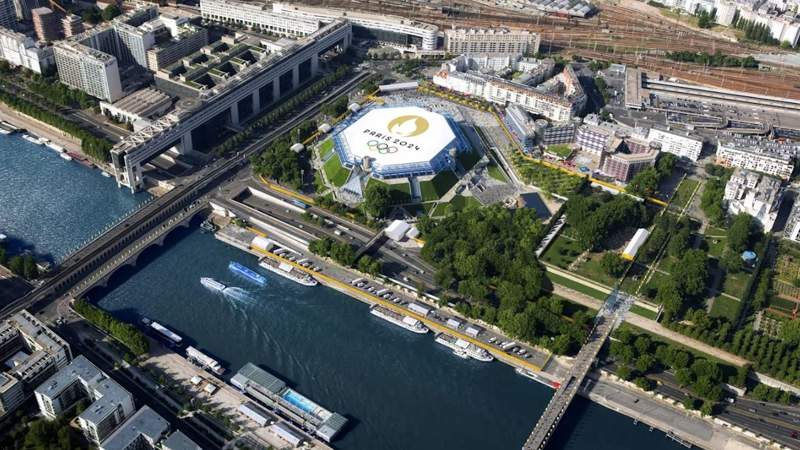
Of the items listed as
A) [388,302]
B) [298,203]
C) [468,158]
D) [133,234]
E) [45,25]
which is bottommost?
[388,302]

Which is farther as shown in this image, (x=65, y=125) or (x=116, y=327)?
(x=65, y=125)

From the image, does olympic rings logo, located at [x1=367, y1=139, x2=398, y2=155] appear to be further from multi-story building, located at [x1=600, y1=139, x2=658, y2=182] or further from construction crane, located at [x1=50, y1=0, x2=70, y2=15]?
construction crane, located at [x1=50, y1=0, x2=70, y2=15]

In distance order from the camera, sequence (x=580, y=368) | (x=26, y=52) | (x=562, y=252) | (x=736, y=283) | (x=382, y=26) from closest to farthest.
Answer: (x=580, y=368) → (x=736, y=283) → (x=562, y=252) → (x=26, y=52) → (x=382, y=26)

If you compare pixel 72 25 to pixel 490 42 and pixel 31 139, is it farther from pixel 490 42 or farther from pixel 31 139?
pixel 490 42

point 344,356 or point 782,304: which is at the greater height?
point 782,304

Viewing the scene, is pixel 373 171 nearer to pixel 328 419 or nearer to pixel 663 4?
pixel 328 419

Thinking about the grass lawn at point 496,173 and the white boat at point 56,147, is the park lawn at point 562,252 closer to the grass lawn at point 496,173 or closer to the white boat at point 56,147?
the grass lawn at point 496,173

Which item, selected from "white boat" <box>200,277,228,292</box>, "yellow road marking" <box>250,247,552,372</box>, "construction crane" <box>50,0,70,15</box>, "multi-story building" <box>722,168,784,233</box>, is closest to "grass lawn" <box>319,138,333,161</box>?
"yellow road marking" <box>250,247,552,372</box>

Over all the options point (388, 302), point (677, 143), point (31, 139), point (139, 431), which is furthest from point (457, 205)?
point (31, 139)
